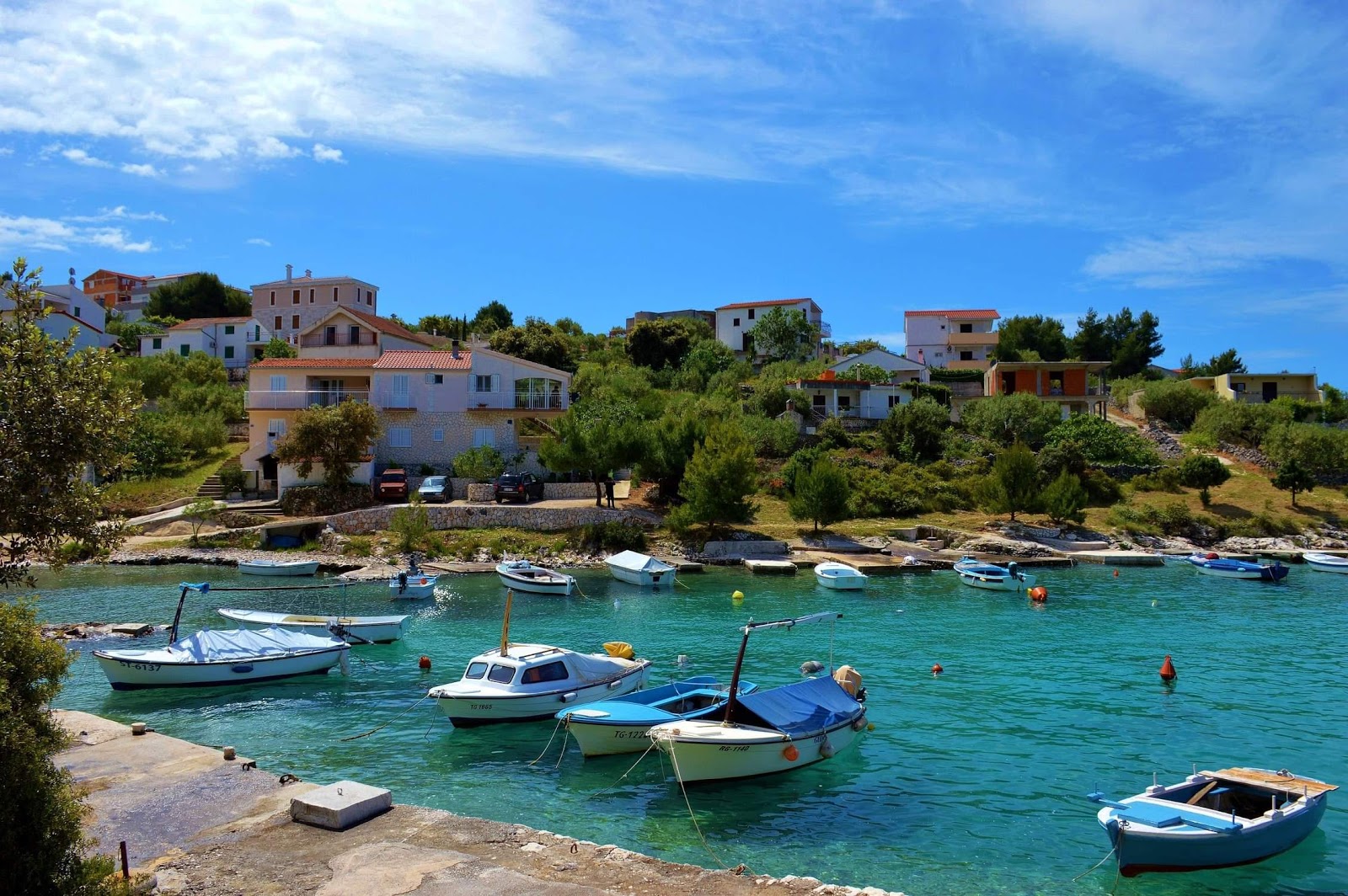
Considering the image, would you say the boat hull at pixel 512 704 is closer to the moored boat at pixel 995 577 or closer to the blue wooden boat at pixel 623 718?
the blue wooden boat at pixel 623 718

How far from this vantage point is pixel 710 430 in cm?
5384

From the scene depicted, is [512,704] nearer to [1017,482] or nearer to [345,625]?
[345,625]

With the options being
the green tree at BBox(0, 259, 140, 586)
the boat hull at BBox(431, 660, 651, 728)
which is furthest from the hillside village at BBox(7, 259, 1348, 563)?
the green tree at BBox(0, 259, 140, 586)

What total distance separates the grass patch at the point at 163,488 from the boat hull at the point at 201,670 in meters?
32.0

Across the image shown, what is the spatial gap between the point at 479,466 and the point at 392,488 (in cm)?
562

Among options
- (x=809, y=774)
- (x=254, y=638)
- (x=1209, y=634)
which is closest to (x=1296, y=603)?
(x=1209, y=634)

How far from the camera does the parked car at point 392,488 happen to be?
54375 mm

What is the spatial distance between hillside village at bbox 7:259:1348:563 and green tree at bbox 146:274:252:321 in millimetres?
12443

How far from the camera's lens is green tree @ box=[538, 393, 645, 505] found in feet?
175

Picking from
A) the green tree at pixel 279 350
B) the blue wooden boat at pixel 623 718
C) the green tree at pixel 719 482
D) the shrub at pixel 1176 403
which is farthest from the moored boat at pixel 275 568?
the shrub at pixel 1176 403

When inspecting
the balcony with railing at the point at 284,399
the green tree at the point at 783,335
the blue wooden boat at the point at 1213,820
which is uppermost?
the green tree at the point at 783,335

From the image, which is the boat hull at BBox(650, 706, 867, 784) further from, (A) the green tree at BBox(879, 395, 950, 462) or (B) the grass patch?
(A) the green tree at BBox(879, 395, 950, 462)

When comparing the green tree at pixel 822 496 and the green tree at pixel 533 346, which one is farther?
the green tree at pixel 533 346

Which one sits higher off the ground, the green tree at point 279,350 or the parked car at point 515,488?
the green tree at point 279,350
